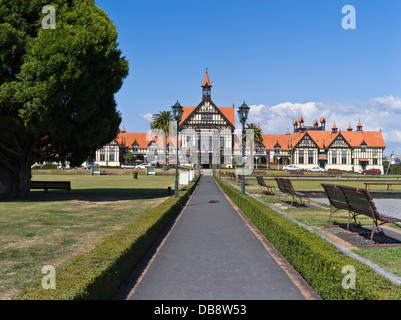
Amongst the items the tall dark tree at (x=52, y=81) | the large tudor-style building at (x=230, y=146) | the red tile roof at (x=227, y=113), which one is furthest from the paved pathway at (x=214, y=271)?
the red tile roof at (x=227, y=113)

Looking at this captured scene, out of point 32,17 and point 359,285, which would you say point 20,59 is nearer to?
point 32,17

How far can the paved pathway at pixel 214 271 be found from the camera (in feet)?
18.4

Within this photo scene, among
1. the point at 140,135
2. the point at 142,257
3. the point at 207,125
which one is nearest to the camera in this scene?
the point at 142,257

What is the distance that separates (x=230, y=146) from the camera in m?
80.8

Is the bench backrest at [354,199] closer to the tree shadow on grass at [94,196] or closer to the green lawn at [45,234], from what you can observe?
the green lawn at [45,234]

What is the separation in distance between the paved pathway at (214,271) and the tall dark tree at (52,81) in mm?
9995

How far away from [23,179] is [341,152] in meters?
82.3

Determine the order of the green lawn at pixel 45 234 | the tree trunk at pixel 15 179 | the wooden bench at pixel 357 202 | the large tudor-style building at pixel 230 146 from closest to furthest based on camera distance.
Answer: the green lawn at pixel 45 234
the wooden bench at pixel 357 202
the tree trunk at pixel 15 179
the large tudor-style building at pixel 230 146

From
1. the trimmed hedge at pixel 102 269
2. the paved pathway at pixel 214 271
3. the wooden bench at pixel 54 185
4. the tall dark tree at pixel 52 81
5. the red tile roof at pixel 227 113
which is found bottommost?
the paved pathway at pixel 214 271

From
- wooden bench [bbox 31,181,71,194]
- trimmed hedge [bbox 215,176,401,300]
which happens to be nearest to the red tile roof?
wooden bench [bbox 31,181,71,194]

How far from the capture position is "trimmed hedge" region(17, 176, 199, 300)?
411 centimetres

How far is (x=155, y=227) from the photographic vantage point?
9375 millimetres

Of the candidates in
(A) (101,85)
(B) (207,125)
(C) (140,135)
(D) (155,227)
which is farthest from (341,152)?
(D) (155,227)

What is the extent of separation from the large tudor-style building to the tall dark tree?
55.4 metres
